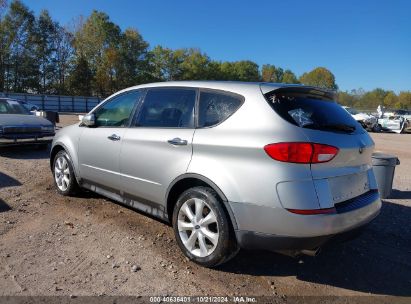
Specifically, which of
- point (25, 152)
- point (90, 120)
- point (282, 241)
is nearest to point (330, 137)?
point (282, 241)

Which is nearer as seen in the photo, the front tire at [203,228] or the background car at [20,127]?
the front tire at [203,228]

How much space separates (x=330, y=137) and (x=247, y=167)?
76cm

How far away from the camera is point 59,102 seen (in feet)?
149

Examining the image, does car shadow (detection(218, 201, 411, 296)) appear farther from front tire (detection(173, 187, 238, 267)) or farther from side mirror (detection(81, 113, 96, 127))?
side mirror (detection(81, 113, 96, 127))

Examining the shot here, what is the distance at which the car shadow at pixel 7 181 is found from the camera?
6428 mm

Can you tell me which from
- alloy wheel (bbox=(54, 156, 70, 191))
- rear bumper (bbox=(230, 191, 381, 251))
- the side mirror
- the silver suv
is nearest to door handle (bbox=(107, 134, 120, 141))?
the silver suv

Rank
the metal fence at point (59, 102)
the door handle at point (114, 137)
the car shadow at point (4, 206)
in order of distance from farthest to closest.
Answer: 1. the metal fence at point (59, 102)
2. the car shadow at point (4, 206)
3. the door handle at point (114, 137)

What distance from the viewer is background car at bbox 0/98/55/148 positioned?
30.4ft

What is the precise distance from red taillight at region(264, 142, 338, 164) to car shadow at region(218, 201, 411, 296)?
2.70 feet

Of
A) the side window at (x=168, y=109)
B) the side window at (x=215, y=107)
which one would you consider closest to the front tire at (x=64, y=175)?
the side window at (x=168, y=109)

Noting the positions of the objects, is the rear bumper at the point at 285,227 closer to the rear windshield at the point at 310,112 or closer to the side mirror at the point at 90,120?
the rear windshield at the point at 310,112

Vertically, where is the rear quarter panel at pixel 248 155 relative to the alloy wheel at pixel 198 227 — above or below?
above

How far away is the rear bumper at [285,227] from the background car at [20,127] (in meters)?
7.83

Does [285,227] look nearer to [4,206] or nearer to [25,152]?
[4,206]
